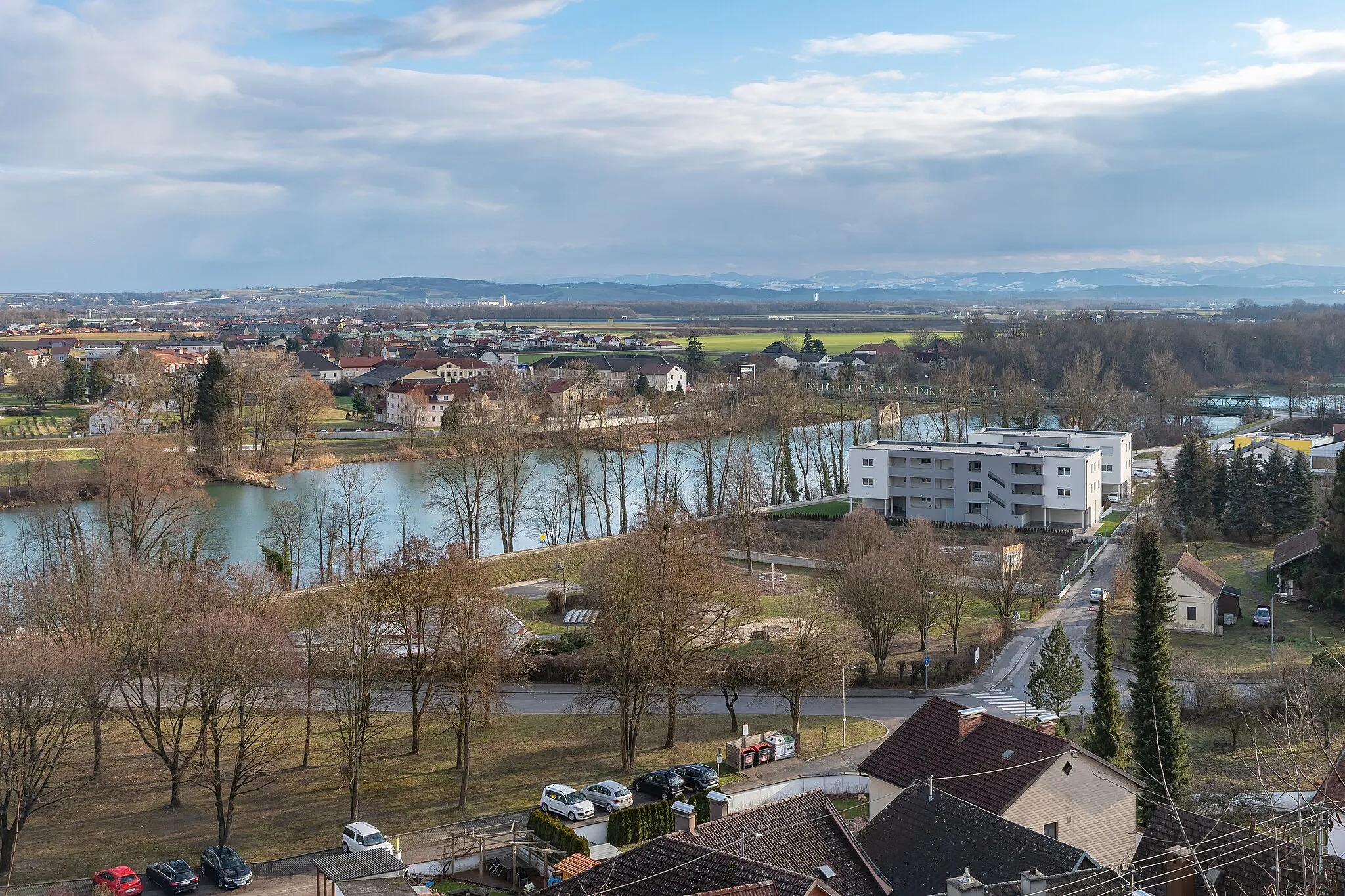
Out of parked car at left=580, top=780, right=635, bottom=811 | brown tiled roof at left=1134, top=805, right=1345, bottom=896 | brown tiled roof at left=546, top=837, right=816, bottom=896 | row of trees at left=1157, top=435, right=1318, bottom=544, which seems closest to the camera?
brown tiled roof at left=1134, top=805, right=1345, bottom=896

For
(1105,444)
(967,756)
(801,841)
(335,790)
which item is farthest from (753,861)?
(1105,444)

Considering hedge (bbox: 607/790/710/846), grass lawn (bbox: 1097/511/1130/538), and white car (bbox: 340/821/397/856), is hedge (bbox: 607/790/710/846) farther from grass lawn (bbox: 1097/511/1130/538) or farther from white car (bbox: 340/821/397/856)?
grass lawn (bbox: 1097/511/1130/538)

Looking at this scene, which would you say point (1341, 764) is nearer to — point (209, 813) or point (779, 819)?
point (779, 819)

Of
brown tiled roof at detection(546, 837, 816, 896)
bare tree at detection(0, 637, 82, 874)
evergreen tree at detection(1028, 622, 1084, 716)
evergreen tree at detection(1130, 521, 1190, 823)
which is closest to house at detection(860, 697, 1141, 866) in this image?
evergreen tree at detection(1130, 521, 1190, 823)

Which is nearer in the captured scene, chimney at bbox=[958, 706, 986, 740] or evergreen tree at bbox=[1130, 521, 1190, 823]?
chimney at bbox=[958, 706, 986, 740]

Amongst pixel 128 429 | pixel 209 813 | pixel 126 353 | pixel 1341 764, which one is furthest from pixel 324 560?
pixel 126 353

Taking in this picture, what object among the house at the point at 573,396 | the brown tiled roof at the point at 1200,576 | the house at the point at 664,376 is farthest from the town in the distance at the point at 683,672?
the house at the point at 664,376

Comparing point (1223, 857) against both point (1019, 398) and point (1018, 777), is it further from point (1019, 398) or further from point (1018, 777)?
point (1019, 398)
